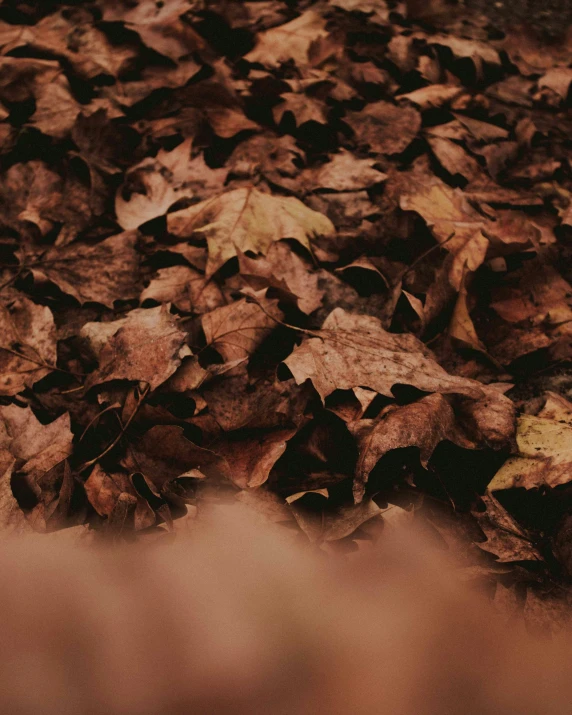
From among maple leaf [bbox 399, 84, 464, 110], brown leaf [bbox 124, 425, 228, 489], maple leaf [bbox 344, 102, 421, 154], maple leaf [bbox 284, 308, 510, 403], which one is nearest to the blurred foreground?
brown leaf [bbox 124, 425, 228, 489]

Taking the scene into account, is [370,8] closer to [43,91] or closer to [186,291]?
[43,91]

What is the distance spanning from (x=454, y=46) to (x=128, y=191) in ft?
4.70

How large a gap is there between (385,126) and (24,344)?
133 centimetres

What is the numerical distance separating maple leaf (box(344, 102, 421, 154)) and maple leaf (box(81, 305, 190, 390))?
962mm

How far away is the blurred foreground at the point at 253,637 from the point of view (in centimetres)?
76

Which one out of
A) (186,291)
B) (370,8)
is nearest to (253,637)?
(186,291)

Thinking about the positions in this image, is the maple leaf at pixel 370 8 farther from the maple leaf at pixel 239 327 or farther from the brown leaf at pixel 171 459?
the brown leaf at pixel 171 459

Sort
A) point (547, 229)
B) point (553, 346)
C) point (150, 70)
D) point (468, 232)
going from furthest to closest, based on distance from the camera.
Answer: point (150, 70) → point (547, 229) → point (468, 232) → point (553, 346)

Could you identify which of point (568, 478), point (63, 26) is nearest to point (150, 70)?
point (63, 26)

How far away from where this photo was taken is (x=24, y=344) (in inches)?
51.2

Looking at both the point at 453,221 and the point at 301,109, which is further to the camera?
the point at 301,109

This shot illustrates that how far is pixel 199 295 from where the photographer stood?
4.51 feet

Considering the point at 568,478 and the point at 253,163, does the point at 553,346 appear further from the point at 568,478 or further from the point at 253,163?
the point at 253,163

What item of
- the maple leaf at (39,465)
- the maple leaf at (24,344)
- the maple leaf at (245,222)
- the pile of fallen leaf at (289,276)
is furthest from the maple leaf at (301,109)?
the maple leaf at (39,465)
